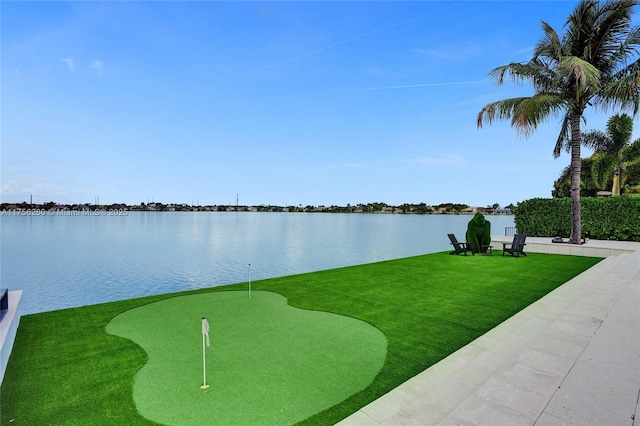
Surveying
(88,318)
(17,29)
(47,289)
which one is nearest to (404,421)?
(88,318)

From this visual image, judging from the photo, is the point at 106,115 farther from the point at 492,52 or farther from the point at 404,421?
the point at 404,421

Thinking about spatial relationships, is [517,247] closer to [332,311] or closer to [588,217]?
[588,217]

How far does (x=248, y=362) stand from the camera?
4.29 meters

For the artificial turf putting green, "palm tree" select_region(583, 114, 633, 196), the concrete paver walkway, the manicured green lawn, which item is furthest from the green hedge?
the artificial turf putting green

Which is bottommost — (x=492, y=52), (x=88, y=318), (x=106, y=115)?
(x=88, y=318)

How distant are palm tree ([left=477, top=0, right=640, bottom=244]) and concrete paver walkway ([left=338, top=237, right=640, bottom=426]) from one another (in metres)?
13.0

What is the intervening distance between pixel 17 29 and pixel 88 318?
857 centimetres

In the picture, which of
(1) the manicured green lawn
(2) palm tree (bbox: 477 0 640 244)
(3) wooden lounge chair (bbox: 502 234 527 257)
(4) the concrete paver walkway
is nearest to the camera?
(4) the concrete paver walkway

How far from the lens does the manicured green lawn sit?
3.37m

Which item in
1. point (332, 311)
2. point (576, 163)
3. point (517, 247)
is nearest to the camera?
point (332, 311)

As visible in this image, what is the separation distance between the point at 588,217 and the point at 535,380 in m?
23.4

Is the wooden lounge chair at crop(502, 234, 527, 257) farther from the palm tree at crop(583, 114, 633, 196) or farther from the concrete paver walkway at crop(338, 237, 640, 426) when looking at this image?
the palm tree at crop(583, 114, 633, 196)

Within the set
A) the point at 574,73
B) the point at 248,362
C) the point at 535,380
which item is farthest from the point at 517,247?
the point at 248,362

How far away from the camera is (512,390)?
3129mm
